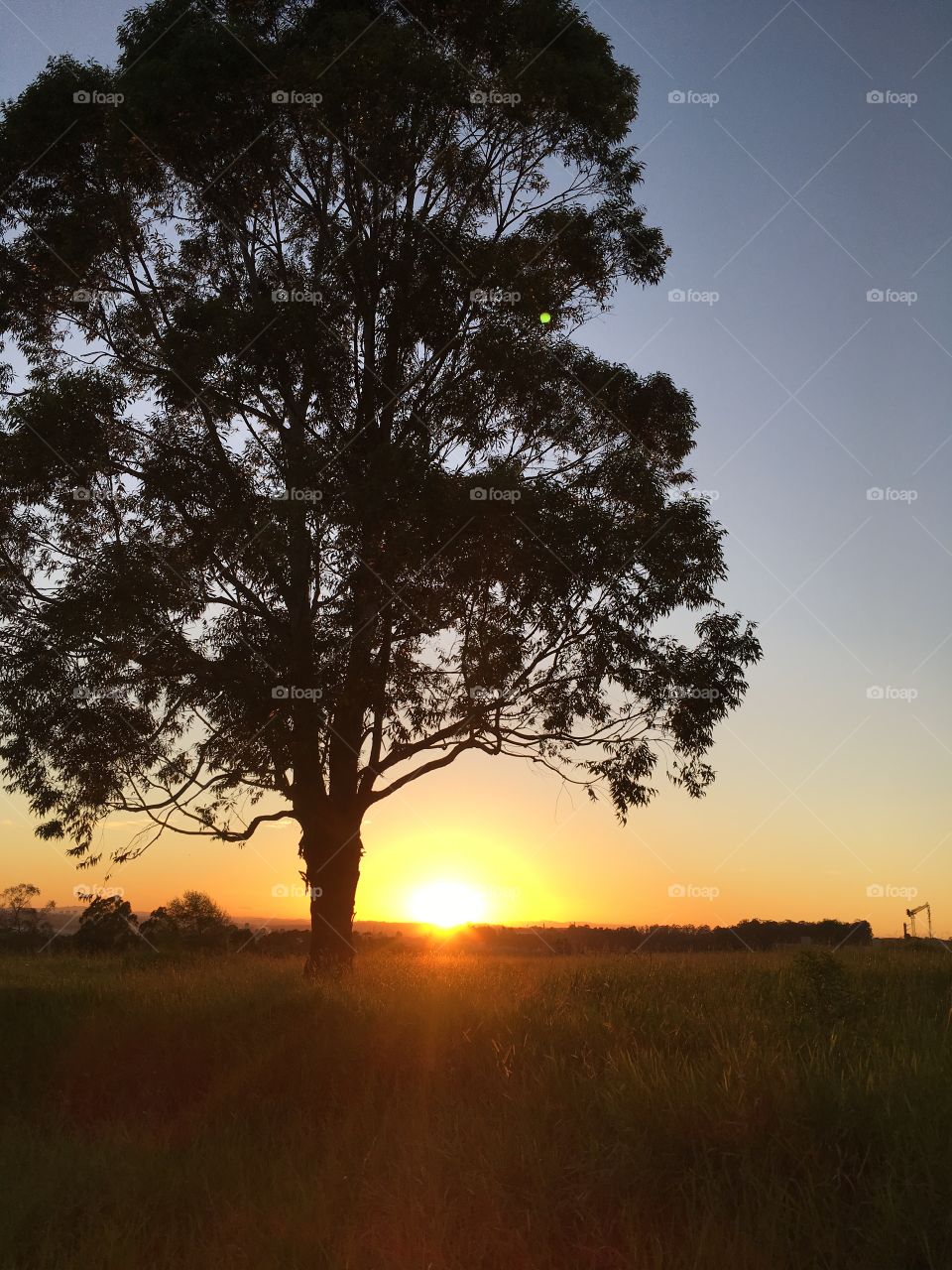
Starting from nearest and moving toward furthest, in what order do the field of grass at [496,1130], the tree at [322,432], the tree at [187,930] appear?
the field of grass at [496,1130] → the tree at [322,432] → the tree at [187,930]

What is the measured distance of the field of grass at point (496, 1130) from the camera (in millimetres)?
5359

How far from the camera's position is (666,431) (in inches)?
761

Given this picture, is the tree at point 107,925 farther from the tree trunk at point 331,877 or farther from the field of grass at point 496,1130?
the field of grass at point 496,1130

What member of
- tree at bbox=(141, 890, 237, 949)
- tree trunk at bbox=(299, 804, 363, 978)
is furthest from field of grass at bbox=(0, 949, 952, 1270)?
tree at bbox=(141, 890, 237, 949)

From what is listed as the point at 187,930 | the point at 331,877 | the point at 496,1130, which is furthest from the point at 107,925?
the point at 496,1130

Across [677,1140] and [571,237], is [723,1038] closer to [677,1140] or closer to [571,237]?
[677,1140]

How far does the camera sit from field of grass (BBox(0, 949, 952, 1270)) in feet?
17.6

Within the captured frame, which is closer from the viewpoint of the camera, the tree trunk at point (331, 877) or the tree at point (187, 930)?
the tree trunk at point (331, 877)

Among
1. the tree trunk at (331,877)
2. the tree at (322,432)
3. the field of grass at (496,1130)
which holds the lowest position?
the field of grass at (496,1130)

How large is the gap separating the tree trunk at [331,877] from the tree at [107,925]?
19278 mm

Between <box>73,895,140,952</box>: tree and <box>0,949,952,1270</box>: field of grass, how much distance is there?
24.1m

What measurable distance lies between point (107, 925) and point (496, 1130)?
105 ft

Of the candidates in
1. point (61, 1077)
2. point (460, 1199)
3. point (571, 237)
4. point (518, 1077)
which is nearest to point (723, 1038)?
point (518, 1077)

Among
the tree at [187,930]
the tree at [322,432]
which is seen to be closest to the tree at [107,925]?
the tree at [187,930]
